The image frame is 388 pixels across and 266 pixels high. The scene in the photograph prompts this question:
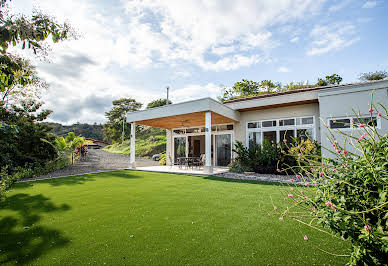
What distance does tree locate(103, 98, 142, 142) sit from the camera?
40281mm

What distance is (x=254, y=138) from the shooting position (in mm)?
12273

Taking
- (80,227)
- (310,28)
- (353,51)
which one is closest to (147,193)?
(80,227)

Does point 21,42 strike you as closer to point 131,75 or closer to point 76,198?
point 76,198

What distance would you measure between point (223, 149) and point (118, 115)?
32.8 m

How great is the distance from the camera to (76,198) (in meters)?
5.38

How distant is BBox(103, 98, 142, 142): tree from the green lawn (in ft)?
121

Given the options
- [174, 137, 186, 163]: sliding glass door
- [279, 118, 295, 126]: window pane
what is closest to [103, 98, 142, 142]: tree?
[174, 137, 186, 163]: sliding glass door

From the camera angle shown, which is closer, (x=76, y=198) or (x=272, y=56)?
(x=76, y=198)

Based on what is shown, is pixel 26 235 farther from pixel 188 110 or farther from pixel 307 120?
pixel 307 120

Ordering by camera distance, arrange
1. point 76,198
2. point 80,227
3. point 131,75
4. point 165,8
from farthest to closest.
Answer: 1. point 131,75
2. point 165,8
3. point 76,198
4. point 80,227

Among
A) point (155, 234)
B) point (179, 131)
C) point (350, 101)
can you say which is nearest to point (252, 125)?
point (350, 101)

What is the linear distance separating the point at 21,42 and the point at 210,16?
22.3 ft

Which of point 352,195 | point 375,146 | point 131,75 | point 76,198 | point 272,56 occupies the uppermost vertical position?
point 272,56

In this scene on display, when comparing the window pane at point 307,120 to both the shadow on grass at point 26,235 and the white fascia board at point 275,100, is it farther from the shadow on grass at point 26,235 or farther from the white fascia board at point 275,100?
the shadow on grass at point 26,235
